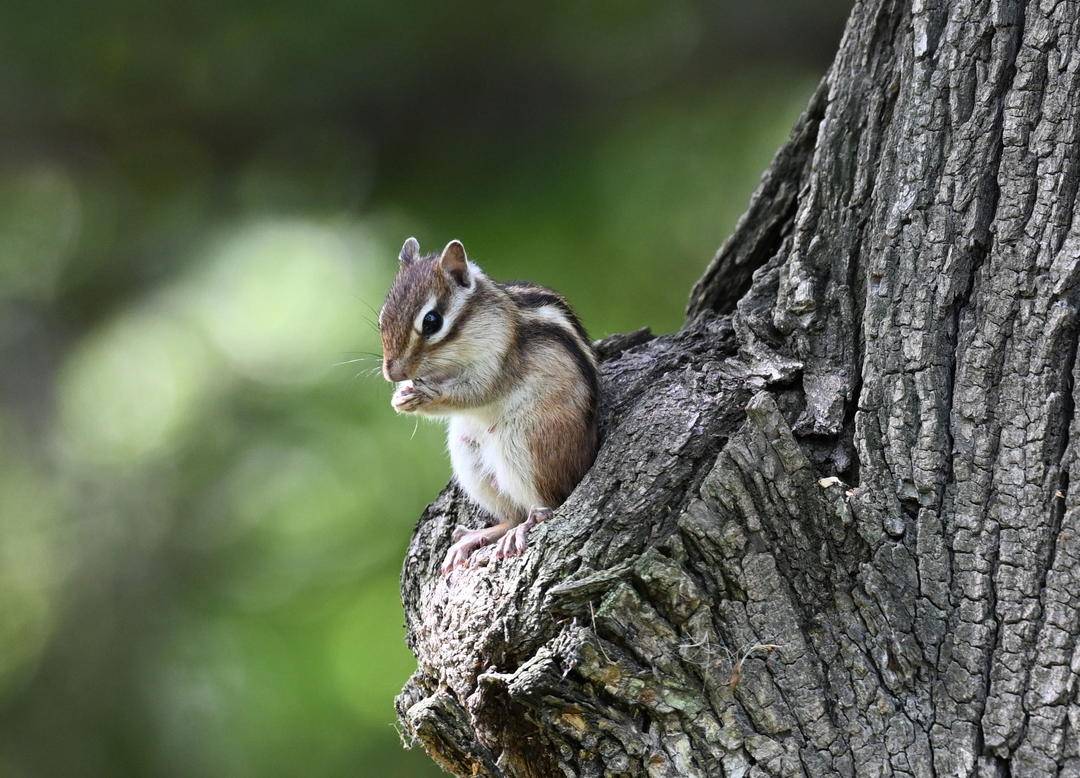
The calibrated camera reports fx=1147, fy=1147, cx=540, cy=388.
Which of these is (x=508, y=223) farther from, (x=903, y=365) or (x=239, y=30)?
(x=903, y=365)

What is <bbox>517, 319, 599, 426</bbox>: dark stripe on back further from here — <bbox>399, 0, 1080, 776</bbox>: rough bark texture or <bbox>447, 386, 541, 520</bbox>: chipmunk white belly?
<bbox>399, 0, 1080, 776</bbox>: rough bark texture

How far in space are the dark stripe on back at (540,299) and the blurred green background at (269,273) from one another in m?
1.80

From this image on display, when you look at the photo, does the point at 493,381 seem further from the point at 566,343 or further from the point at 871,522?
the point at 871,522

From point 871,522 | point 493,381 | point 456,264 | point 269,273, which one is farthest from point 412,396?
point 269,273

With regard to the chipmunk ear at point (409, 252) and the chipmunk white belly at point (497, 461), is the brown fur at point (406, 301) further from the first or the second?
the chipmunk white belly at point (497, 461)

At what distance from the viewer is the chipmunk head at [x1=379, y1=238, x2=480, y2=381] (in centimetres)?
278

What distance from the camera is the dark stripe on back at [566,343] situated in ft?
8.68

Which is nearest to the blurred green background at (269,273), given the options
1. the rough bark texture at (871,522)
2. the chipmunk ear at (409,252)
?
the chipmunk ear at (409,252)

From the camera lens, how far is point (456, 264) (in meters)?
2.88

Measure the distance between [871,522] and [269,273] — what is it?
3.51m

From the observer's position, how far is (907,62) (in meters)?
2.32

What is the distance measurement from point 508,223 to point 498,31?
0.79 meters

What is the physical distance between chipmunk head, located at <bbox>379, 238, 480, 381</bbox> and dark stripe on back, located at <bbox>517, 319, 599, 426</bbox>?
0.50ft

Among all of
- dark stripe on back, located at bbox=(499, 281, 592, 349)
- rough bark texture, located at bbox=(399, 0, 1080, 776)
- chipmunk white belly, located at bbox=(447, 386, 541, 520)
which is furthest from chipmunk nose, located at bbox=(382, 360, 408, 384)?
rough bark texture, located at bbox=(399, 0, 1080, 776)
